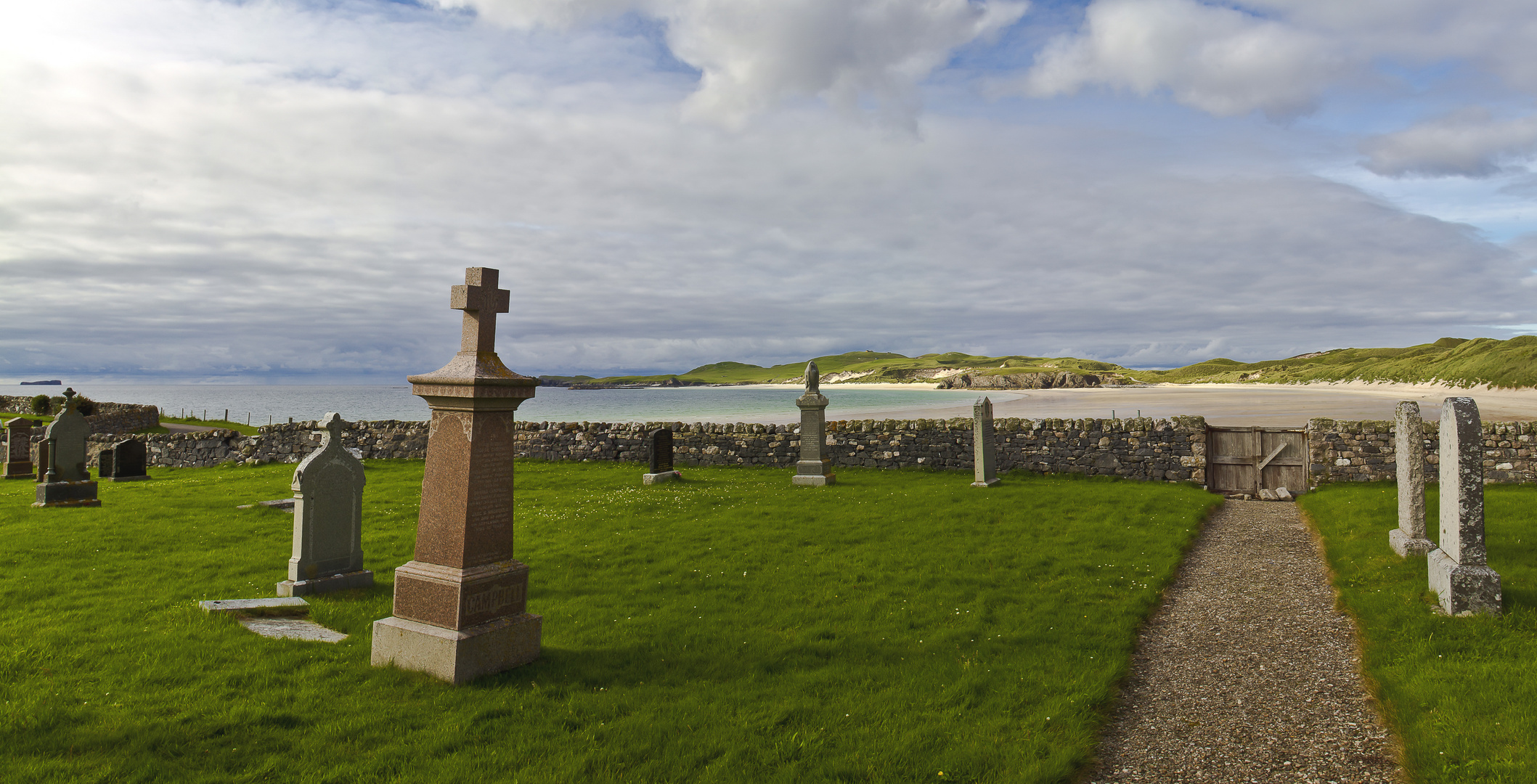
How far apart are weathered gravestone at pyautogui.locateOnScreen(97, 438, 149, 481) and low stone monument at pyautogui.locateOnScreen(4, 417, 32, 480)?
2581 mm

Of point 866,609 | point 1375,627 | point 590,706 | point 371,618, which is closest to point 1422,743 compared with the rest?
point 1375,627

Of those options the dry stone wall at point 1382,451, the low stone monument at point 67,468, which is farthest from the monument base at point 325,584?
the dry stone wall at point 1382,451

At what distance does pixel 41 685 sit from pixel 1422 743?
874cm

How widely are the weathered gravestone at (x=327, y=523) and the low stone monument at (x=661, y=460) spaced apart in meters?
8.33

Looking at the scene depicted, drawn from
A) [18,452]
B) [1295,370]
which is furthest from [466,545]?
[1295,370]

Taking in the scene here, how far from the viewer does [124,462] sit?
1800 cm

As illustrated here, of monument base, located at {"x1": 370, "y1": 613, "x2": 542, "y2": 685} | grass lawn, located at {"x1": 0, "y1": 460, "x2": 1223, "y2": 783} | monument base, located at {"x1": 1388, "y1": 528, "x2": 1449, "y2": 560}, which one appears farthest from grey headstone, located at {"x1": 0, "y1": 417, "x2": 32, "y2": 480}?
monument base, located at {"x1": 1388, "y1": 528, "x2": 1449, "y2": 560}

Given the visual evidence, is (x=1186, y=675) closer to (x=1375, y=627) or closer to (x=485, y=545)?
(x=1375, y=627)

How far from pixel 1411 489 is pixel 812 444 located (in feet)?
33.6

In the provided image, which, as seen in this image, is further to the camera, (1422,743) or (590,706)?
(590,706)

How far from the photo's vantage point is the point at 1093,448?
1742 centimetres

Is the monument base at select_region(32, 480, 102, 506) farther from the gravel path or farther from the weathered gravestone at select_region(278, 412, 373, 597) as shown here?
the gravel path

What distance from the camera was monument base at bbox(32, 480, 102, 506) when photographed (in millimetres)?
13398

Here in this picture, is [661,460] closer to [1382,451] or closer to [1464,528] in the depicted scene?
[1464,528]
